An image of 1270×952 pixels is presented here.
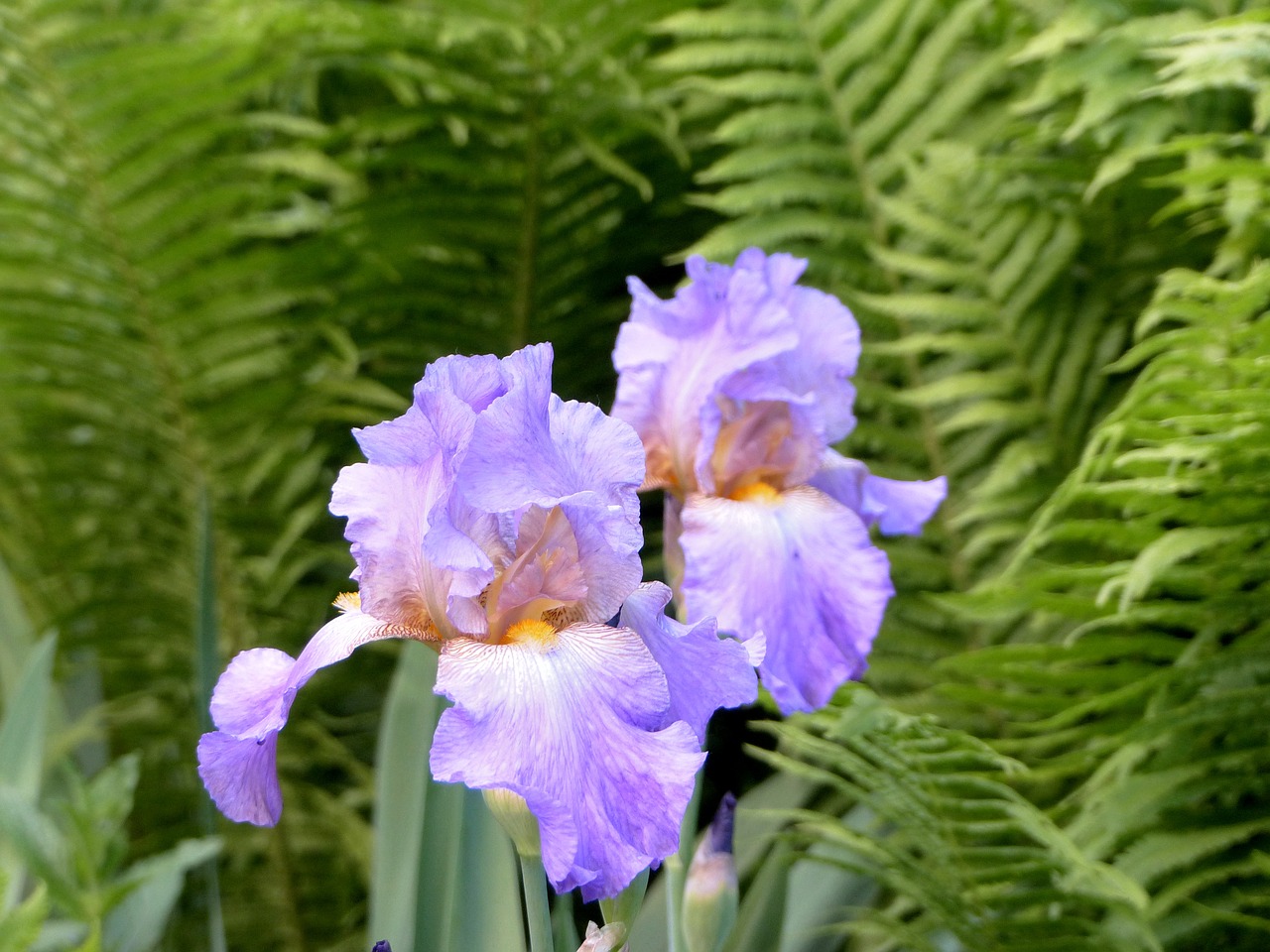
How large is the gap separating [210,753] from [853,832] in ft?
1.54

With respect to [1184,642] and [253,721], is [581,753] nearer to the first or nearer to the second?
[253,721]

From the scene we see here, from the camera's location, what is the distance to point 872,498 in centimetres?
62

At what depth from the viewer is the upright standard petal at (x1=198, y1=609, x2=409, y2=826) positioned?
1.29 feet

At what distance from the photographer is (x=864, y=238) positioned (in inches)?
38.9

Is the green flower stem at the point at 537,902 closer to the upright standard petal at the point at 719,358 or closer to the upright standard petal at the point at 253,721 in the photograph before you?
the upright standard petal at the point at 253,721

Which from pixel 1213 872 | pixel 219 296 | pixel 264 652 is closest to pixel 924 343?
pixel 1213 872

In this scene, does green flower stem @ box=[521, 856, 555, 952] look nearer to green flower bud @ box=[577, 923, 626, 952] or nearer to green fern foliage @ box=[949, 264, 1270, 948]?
green flower bud @ box=[577, 923, 626, 952]

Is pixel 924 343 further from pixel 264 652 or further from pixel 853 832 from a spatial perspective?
pixel 264 652

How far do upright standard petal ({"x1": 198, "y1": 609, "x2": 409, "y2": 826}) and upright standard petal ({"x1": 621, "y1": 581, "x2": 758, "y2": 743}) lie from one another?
0.33 feet

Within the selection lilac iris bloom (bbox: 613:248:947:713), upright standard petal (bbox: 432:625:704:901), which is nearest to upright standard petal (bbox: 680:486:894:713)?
lilac iris bloom (bbox: 613:248:947:713)

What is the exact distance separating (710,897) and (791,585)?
0.15 meters

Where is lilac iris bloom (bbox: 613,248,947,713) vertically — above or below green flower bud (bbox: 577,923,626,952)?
above

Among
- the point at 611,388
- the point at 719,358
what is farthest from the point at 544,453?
the point at 611,388

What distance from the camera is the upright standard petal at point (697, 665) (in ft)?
1.31
